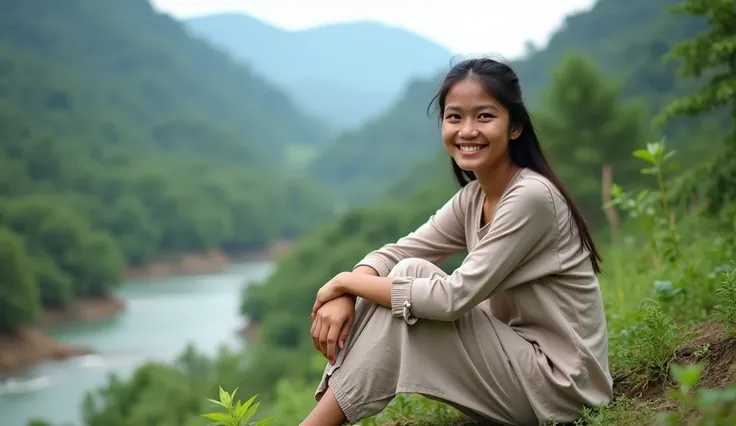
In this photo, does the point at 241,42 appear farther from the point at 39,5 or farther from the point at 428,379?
the point at 428,379

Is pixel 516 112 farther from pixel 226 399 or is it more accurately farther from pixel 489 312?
pixel 226 399

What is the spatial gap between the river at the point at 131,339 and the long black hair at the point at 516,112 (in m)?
20.4

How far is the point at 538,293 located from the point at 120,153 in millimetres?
69540

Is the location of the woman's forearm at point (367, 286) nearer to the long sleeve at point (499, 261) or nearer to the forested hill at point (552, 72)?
the long sleeve at point (499, 261)

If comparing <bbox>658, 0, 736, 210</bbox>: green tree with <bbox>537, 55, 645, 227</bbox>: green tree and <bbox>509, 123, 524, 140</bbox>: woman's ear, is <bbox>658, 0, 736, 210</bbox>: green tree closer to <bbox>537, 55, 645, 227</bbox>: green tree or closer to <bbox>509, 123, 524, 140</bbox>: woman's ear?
<bbox>509, 123, 524, 140</bbox>: woman's ear

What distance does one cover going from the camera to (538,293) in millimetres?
2352

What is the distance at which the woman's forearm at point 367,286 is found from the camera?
7.61 feet

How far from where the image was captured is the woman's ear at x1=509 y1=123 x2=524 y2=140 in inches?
96.6

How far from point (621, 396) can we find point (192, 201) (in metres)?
59.5

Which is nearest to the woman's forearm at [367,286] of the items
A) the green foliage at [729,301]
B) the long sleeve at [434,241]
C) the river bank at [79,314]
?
the long sleeve at [434,241]

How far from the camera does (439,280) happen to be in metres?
2.27

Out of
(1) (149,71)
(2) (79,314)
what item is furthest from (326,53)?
(2) (79,314)

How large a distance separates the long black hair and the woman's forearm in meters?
0.52

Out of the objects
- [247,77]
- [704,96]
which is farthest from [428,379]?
[247,77]
